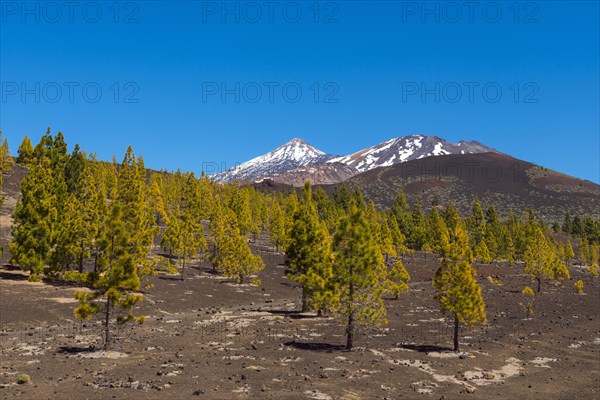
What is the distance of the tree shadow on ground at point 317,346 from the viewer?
31016mm

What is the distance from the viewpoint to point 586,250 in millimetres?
119188

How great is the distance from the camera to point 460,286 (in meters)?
31.4

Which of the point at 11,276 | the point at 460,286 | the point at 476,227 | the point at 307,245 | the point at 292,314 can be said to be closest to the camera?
the point at 460,286

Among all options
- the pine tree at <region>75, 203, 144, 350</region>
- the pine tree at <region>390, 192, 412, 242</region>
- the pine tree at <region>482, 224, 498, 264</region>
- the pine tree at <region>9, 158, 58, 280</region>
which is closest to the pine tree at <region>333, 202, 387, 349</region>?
the pine tree at <region>75, 203, 144, 350</region>

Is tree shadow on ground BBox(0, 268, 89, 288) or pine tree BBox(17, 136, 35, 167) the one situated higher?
→ pine tree BBox(17, 136, 35, 167)

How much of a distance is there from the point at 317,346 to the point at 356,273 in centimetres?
566

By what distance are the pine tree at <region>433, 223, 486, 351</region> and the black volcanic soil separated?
2.84m

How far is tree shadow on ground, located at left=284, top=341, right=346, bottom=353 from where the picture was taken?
3102cm

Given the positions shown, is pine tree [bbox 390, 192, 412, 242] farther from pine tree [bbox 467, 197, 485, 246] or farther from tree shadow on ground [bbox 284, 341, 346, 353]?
tree shadow on ground [bbox 284, 341, 346, 353]

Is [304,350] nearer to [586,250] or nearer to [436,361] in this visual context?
[436,361]

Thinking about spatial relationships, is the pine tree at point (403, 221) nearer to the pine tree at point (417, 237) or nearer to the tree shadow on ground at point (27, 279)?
the pine tree at point (417, 237)

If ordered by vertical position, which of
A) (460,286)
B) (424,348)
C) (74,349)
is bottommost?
(424,348)

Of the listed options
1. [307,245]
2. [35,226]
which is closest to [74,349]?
[307,245]

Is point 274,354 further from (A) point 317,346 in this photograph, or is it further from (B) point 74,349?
(B) point 74,349
